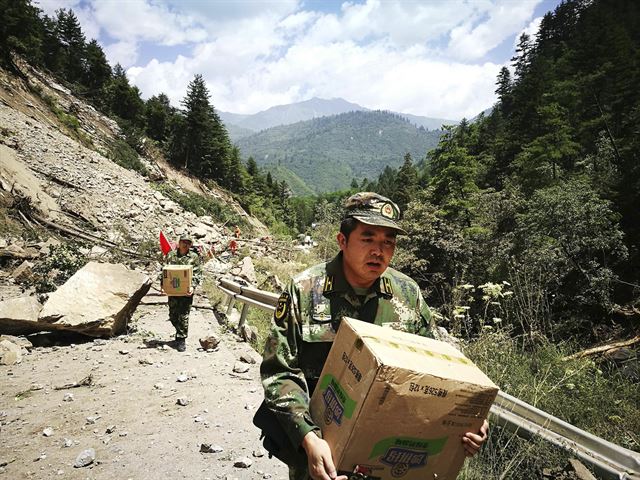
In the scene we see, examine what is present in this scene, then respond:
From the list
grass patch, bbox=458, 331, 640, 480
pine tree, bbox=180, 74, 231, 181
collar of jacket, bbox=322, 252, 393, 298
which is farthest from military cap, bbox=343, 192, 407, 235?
pine tree, bbox=180, 74, 231, 181

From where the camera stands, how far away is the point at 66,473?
9.41 ft

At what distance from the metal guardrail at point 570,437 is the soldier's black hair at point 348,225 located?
1.72 metres

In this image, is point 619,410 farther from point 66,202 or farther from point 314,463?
point 66,202

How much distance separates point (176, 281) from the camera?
6059 mm

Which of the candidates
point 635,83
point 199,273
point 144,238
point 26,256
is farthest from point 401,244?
point 635,83

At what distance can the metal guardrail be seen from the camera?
1.88 m

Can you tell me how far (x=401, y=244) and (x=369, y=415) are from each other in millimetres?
20405

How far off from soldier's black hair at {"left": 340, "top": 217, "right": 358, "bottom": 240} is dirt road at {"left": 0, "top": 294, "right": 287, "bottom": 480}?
232 centimetres

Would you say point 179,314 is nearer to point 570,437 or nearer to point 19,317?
point 19,317

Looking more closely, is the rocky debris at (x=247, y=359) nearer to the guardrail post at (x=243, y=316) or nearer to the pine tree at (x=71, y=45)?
the guardrail post at (x=243, y=316)

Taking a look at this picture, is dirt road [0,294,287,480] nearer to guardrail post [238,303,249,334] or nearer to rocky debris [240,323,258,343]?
rocky debris [240,323,258,343]

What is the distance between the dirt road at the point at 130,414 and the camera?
9.90ft

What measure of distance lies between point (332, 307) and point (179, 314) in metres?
4.89

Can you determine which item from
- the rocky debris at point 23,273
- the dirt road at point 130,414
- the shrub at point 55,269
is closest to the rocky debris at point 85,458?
the dirt road at point 130,414
